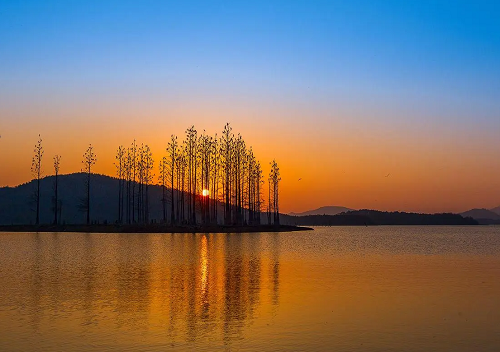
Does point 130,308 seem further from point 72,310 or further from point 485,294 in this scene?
point 485,294

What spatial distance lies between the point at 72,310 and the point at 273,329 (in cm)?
925

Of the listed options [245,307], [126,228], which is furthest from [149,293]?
[126,228]

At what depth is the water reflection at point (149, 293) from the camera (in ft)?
71.0

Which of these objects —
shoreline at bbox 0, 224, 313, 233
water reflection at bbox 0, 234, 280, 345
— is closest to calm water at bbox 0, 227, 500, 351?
water reflection at bbox 0, 234, 280, 345

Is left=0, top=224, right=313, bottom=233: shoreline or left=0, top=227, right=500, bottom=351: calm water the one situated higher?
left=0, top=224, right=313, bottom=233: shoreline

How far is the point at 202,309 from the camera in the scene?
81.8ft

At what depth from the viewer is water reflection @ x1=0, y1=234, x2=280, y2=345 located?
2164 cm

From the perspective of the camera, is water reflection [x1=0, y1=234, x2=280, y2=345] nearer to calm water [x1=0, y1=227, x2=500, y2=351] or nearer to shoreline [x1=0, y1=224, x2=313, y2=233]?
calm water [x1=0, y1=227, x2=500, y2=351]

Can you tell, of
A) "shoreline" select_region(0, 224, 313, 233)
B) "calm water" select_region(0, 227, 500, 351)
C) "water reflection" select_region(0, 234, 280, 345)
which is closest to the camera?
"calm water" select_region(0, 227, 500, 351)

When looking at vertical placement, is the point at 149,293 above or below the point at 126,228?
below

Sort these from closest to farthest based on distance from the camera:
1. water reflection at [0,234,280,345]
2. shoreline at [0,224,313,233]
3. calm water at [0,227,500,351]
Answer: calm water at [0,227,500,351] → water reflection at [0,234,280,345] → shoreline at [0,224,313,233]

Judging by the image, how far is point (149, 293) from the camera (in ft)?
96.4

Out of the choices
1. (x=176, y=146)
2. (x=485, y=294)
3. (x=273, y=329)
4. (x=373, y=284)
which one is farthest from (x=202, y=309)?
(x=176, y=146)

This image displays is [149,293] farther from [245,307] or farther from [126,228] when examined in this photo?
[126,228]
